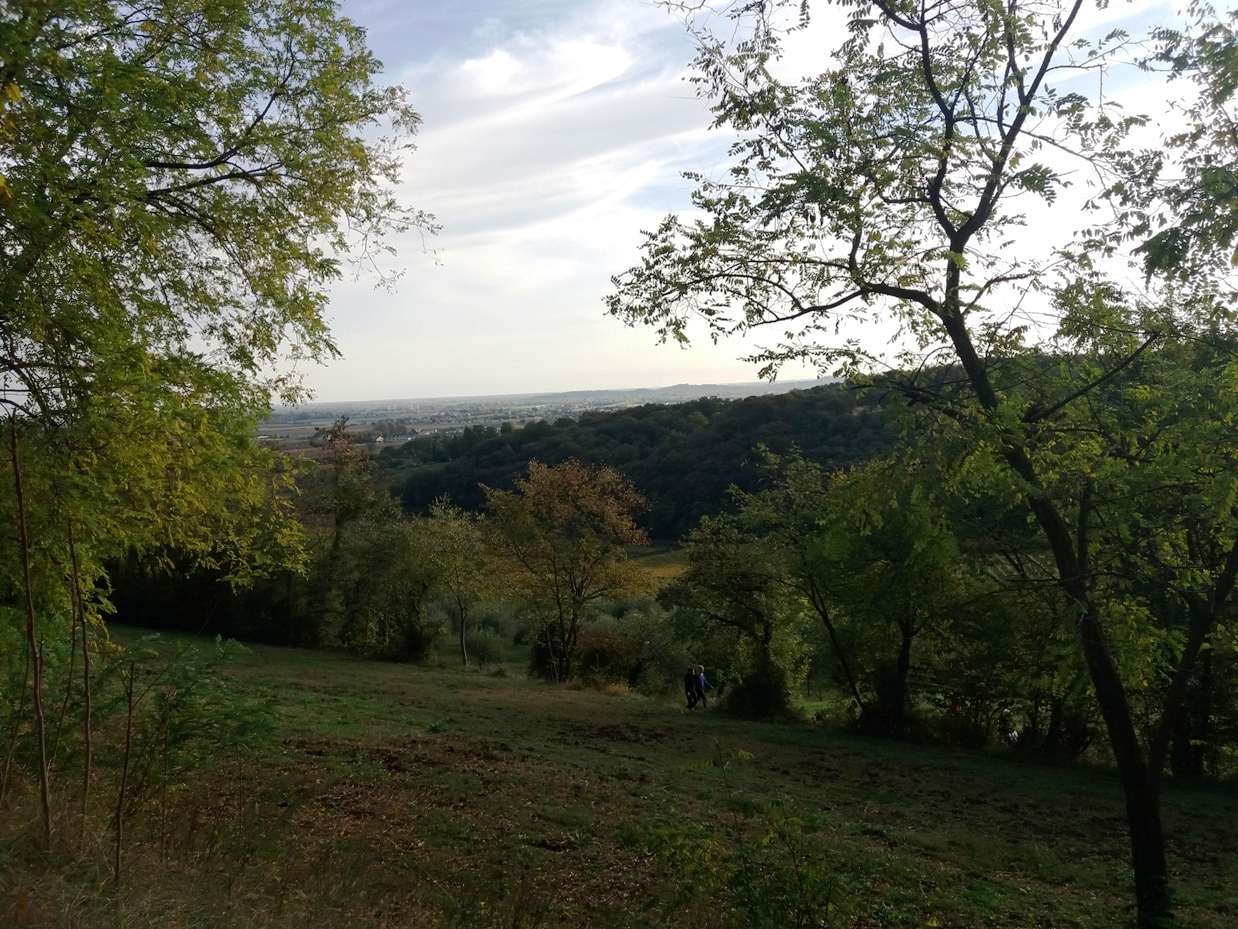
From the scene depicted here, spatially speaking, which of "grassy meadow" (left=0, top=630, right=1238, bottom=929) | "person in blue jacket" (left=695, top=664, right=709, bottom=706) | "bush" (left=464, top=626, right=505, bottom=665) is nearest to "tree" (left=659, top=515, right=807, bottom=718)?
"person in blue jacket" (left=695, top=664, right=709, bottom=706)

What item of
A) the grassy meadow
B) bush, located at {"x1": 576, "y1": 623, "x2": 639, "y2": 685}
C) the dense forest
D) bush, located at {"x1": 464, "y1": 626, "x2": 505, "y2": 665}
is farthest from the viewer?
the dense forest

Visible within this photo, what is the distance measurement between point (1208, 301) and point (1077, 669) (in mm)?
3698

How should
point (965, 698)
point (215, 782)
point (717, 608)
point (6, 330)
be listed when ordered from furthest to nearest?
point (717, 608)
point (965, 698)
point (215, 782)
point (6, 330)

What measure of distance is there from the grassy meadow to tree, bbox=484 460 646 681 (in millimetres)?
9700

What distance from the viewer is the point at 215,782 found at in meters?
8.08

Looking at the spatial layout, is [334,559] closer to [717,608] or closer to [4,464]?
[717,608]

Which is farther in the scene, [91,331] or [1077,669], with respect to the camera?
[1077,669]

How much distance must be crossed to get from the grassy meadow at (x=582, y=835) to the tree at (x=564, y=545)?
31.8 feet

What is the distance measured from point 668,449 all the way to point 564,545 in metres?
30.2

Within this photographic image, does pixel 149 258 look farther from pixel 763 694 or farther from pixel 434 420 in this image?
pixel 434 420

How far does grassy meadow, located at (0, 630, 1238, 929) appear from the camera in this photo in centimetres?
468

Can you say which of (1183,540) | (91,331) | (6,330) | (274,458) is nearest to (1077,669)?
(1183,540)

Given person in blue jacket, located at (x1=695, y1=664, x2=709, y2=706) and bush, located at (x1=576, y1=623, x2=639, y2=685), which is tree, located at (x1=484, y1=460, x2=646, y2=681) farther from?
person in blue jacket, located at (x1=695, y1=664, x2=709, y2=706)

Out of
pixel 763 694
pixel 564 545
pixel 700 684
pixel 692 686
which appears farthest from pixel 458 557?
pixel 763 694
